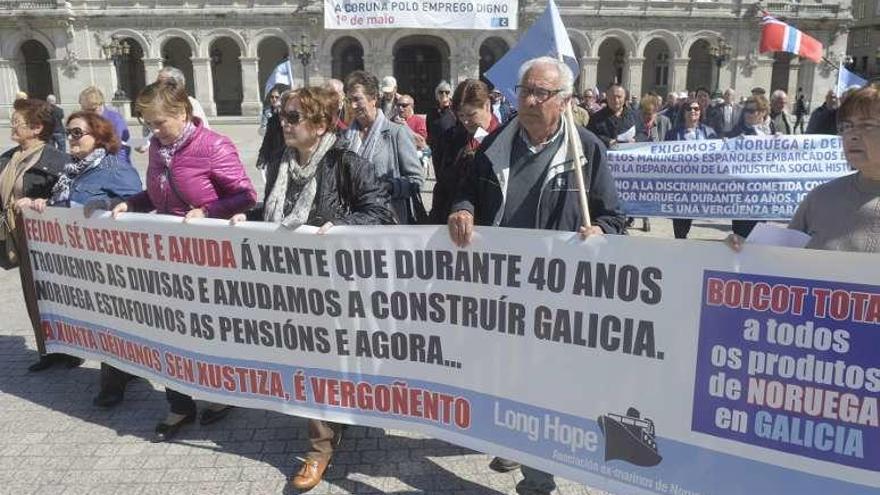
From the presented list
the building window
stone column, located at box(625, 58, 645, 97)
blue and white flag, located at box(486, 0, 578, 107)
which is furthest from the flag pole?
the building window

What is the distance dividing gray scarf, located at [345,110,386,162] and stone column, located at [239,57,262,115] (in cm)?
3823

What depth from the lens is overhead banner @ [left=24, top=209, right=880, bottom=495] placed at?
2.31m

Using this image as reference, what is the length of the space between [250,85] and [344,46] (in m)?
6.65

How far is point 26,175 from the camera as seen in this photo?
4.44m

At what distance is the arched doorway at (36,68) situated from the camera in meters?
43.8

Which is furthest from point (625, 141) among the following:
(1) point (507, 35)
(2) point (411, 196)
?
(1) point (507, 35)

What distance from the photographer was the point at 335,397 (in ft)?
10.7

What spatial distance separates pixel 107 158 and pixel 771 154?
690 centimetres

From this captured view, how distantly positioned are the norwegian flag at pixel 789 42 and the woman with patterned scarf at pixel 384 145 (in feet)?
24.4

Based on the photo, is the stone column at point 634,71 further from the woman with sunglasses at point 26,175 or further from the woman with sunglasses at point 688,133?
the woman with sunglasses at point 26,175

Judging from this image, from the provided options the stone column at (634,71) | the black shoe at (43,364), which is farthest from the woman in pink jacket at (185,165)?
the stone column at (634,71)

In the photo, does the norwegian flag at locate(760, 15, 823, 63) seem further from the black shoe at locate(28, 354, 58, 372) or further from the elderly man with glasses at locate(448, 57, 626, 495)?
the black shoe at locate(28, 354, 58, 372)

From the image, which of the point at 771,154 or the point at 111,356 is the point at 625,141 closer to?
the point at 771,154

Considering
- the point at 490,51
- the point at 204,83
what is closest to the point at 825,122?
the point at 490,51
